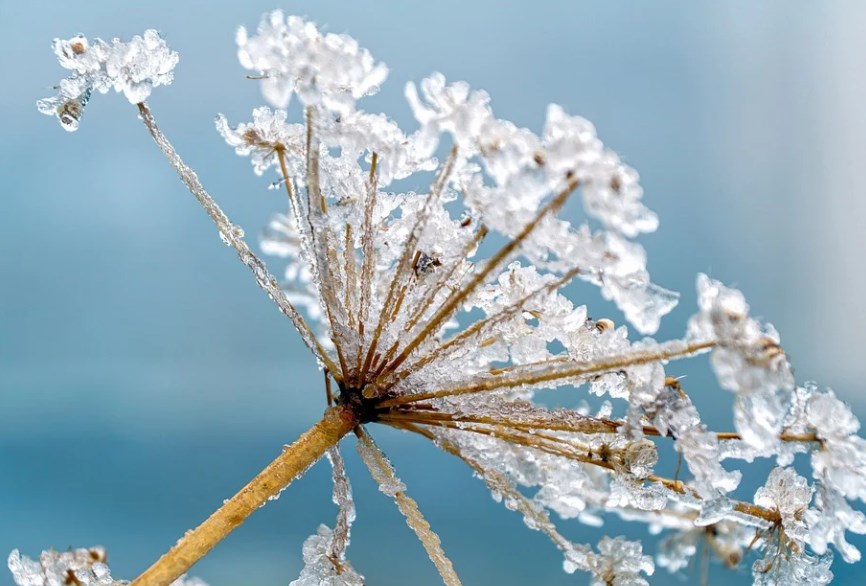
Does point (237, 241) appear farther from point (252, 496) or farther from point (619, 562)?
point (619, 562)

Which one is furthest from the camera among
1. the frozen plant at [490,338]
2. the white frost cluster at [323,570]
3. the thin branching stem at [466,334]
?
the white frost cluster at [323,570]

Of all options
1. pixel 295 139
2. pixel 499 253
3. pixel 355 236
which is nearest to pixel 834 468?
pixel 499 253

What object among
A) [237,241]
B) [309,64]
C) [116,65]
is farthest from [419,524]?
[116,65]

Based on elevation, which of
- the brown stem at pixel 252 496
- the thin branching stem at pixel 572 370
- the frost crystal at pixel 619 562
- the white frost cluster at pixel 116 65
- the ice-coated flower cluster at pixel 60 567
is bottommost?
the ice-coated flower cluster at pixel 60 567

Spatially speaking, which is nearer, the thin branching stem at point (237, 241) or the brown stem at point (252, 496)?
the brown stem at point (252, 496)

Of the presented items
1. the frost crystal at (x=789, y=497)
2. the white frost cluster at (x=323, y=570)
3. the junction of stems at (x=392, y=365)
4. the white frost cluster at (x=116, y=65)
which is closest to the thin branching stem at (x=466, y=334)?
the junction of stems at (x=392, y=365)

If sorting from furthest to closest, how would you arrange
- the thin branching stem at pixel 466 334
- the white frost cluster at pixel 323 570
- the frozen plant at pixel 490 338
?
the white frost cluster at pixel 323 570
the thin branching stem at pixel 466 334
the frozen plant at pixel 490 338

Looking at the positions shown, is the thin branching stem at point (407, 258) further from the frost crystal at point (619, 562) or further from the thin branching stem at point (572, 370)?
the frost crystal at point (619, 562)
